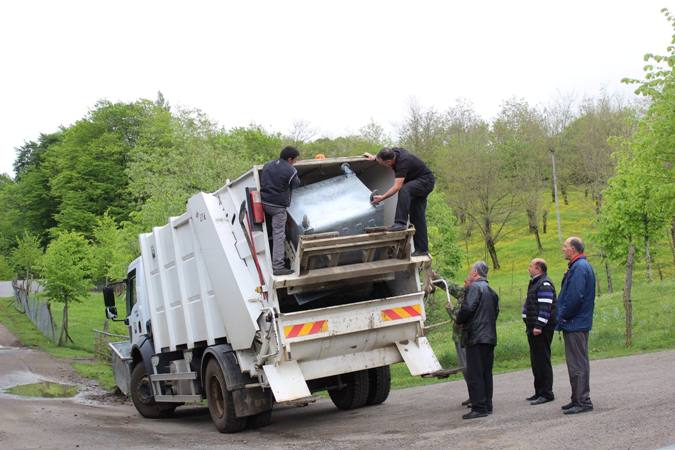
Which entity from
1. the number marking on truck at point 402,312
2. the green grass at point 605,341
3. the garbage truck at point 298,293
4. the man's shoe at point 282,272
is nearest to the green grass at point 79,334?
the green grass at point 605,341

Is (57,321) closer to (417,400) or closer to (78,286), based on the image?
(78,286)

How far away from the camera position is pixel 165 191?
25.1 m

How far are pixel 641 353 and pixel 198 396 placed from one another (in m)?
8.55

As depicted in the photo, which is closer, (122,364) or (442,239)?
(122,364)

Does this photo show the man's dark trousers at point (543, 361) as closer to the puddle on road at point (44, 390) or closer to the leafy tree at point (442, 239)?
the puddle on road at point (44, 390)

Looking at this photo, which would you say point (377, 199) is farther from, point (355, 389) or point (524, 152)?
point (524, 152)

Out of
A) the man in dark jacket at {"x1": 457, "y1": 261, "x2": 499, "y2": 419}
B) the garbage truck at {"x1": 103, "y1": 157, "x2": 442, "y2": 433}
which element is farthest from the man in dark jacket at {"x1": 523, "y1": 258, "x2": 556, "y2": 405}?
the garbage truck at {"x1": 103, "y1": 157, "x2": 442, "y2": 433}

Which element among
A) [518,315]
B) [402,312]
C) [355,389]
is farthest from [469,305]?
[518,315]

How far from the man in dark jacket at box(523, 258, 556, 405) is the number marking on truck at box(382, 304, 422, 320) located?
128 centimetres

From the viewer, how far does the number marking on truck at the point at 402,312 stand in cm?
887

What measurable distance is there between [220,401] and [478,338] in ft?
11.2

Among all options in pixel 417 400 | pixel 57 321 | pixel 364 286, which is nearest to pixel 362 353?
pixel 364 286

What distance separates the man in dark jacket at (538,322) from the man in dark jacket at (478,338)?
0.51 metres

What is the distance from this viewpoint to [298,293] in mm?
8578
